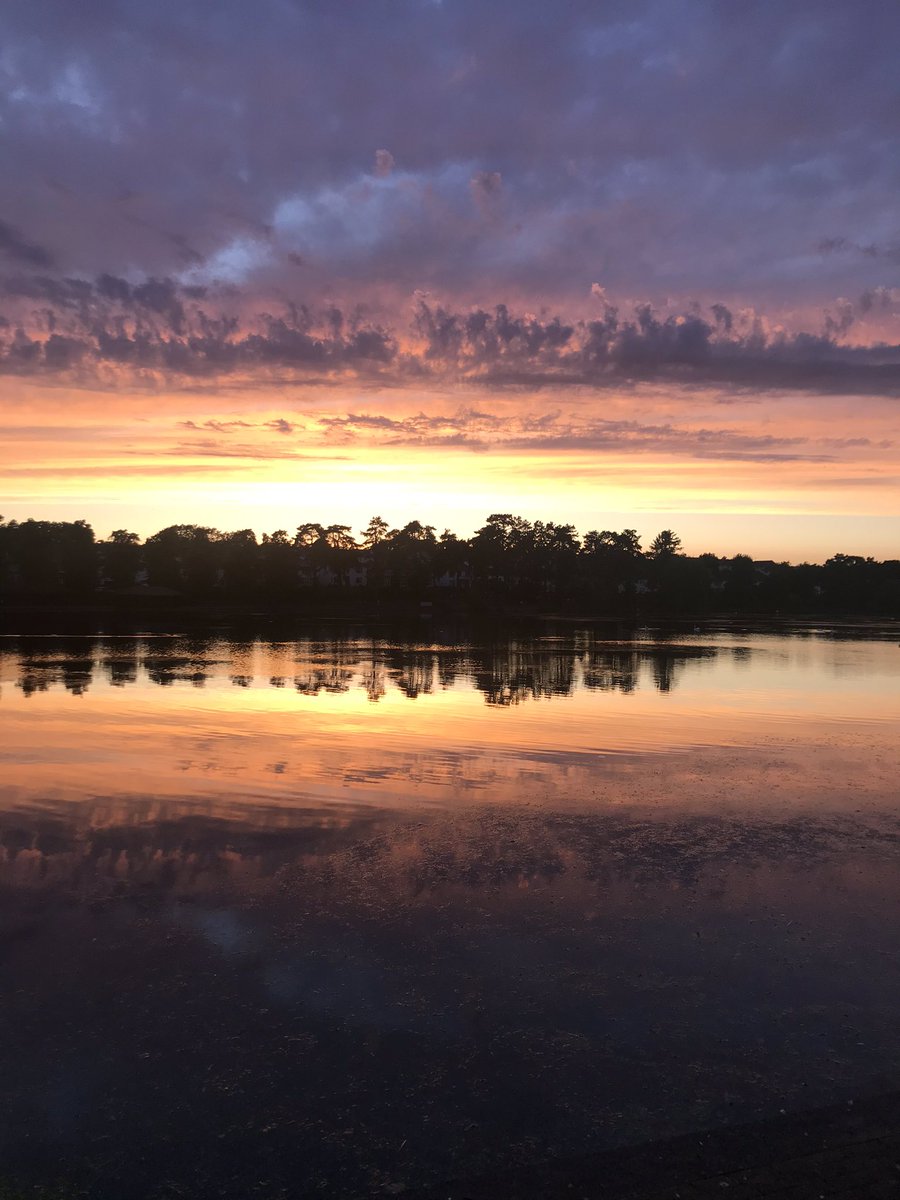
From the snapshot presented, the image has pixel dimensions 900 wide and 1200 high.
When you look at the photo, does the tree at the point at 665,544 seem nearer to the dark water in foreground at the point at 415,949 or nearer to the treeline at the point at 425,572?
the treeline at the point at 425,572

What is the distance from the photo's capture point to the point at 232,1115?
529 cm

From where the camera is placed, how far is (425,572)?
124 m

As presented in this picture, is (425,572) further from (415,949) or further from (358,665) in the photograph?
(415,949)

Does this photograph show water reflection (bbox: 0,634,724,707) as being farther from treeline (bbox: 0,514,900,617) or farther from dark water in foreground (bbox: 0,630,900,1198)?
treeline (bbox: 0,514,900,617)

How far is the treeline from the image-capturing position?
353 feet

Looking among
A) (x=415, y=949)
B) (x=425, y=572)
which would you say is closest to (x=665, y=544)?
(x=425, y=572)

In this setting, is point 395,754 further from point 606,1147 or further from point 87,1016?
point 606,1147

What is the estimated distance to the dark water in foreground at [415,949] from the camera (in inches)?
206

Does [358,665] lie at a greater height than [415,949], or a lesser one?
greater

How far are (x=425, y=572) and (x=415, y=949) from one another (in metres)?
116

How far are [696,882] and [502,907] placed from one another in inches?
95.3

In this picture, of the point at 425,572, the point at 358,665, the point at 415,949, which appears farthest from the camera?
the point at 425,572

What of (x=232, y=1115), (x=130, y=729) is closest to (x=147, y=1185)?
(x=232, y=1115)

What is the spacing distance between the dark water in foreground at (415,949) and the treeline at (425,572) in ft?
295
